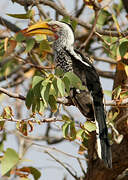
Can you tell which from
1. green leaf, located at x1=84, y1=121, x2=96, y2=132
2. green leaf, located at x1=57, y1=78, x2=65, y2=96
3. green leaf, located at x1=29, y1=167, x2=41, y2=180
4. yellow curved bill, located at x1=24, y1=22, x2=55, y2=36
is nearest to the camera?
green leaf, located at x1=57, y1=78, x2=65, y2=96

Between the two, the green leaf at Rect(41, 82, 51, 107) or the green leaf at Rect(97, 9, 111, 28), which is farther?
the green leaf at Rect(97, 9, 111, 28)

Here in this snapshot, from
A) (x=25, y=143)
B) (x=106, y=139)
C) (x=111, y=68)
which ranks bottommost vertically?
(x=25, y=143)

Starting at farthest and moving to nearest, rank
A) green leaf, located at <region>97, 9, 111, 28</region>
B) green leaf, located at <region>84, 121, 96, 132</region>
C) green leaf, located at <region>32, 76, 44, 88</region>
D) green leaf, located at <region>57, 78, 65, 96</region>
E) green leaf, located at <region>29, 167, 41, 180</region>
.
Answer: green leaf, located at <region>97, 9, 111, 28</region>
green leaf, located at <region>29, 167, 41, 180</region>
green leaf, located at <region>84, 121, 96, 132</region>
green leaf, located at <region>32, 76, 44, 88</region>
green leaf, located at <region>57, 78, 65, 96</region>

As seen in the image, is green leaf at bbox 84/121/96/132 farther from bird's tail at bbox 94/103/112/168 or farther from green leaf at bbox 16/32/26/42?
green leaf at bbox 16/32/26/42

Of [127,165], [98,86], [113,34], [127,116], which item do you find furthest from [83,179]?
[113,34]

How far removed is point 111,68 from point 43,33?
60.3 inches

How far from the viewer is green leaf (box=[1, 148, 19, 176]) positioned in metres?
2.91

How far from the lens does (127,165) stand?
3.39m

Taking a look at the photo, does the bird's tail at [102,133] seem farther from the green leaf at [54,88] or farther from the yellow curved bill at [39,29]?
the yellow curved bill at [39,29]

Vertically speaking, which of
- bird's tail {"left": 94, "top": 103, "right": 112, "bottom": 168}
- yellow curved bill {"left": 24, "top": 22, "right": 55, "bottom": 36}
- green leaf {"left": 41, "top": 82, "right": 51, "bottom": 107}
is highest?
yellow curved bill {"left": 24, "top": 22, "right": 55, "bottom": 36}

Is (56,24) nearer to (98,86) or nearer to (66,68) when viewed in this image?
(66,68)

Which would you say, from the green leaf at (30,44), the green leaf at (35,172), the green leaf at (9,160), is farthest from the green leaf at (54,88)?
the green leaf at (35,172)

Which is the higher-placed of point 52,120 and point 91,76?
point 91,76

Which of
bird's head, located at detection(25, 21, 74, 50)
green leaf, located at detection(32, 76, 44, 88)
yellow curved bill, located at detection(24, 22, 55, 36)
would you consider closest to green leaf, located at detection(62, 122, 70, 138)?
green leaf, located at detection(32, 76, 44, 88)
